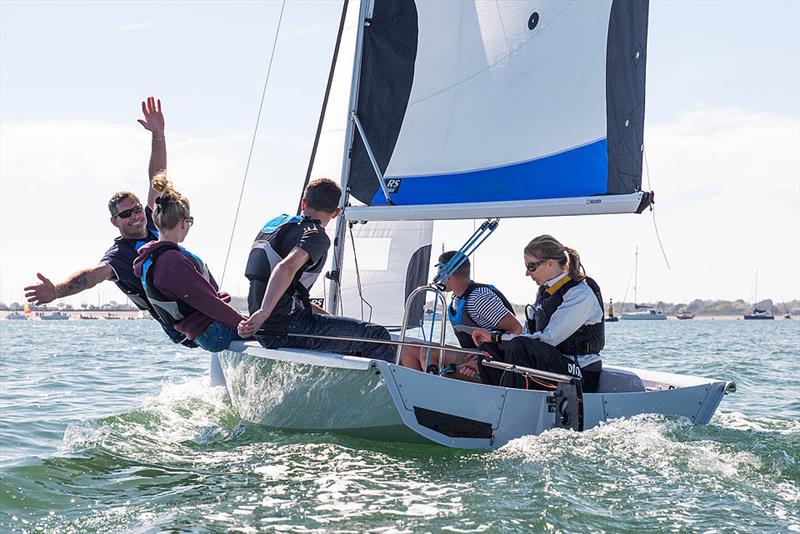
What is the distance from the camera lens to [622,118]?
6605mm

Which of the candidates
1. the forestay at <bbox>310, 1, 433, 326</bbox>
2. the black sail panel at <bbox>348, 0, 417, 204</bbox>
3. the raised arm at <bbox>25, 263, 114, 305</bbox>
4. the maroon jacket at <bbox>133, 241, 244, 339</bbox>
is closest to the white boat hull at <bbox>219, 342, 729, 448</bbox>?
the maroon jacket at <bbox>133, 241, 244, 339</bbox>

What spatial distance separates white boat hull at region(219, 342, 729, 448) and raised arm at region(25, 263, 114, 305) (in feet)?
3.35

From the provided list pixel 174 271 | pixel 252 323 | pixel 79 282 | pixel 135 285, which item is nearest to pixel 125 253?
pixel 135 285

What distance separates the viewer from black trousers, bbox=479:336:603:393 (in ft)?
16.7

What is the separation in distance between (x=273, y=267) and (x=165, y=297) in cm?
68

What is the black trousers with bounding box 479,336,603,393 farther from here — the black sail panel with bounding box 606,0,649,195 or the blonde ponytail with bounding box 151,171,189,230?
the blonde ponytail with bounding box 151,171,189,230

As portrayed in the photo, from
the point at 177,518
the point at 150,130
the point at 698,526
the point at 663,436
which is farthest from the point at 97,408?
the point at 698,526

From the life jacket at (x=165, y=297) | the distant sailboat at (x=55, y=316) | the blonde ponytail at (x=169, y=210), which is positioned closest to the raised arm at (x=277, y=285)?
the life jacket at (x=165, y=297)

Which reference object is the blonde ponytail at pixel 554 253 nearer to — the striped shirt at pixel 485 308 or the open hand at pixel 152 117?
the striped shirt at pixel 485 308

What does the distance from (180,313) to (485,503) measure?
8.42 ft

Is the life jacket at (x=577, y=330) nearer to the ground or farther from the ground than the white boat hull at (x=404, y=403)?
farther from the ground

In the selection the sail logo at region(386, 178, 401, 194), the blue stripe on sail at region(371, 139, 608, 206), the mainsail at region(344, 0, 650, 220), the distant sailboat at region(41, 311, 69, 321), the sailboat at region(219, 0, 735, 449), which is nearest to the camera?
the sailboat at region(219, 0, 735, 449)

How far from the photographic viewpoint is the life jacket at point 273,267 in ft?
17.1

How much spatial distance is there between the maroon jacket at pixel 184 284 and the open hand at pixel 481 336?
152 centimetres
